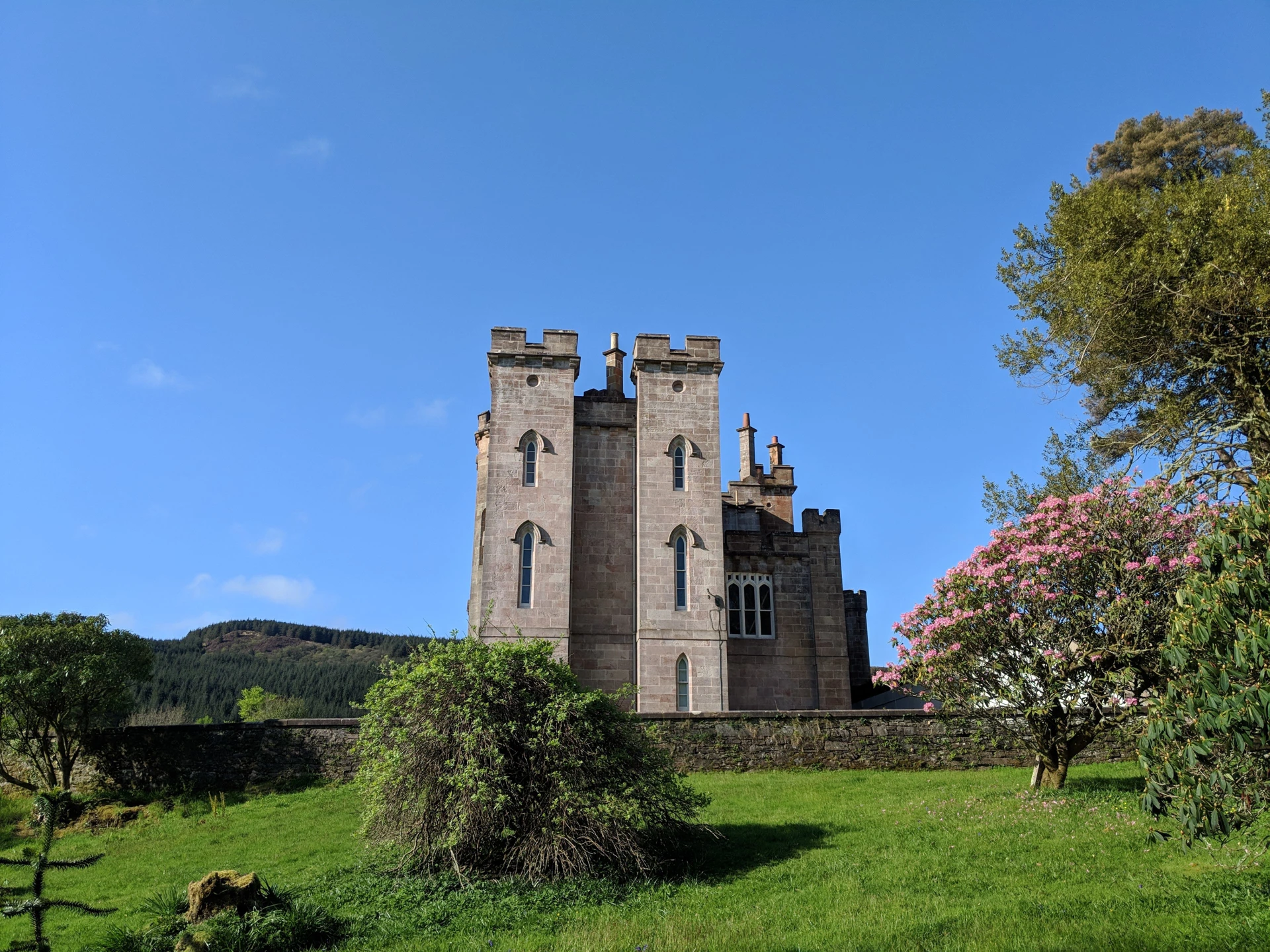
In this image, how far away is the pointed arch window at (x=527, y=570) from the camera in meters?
26.2

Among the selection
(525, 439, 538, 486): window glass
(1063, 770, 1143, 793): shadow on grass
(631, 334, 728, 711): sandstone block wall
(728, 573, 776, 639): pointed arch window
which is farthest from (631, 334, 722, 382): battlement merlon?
(1063, 770, 1143, 793): shadow on grass

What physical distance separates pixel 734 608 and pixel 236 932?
22.6 meters

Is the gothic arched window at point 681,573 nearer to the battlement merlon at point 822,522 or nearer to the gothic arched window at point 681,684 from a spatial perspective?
the gothic arched window at point 681,684

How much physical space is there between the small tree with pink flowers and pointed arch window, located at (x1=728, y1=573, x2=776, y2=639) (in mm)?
14624

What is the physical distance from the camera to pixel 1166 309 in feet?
57.0

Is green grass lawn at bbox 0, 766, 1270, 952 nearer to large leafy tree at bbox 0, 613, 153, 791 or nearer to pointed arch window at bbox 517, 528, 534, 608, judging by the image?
large leafy tree at bbox 0, 613, 153, 791

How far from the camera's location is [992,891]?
955 cm

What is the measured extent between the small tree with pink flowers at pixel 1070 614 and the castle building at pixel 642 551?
12005 mm

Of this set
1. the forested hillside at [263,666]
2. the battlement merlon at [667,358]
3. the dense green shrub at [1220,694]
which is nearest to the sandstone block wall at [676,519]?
the battlement merlon at [667,358]

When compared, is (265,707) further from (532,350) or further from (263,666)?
(263,666)

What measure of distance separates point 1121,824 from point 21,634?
22769 millimetres

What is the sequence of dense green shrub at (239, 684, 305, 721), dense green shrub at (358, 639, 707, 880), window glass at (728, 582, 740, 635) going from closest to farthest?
dense green shrub at (358, 639, 707, 880), window glass at (728, 582, 740, 635), dense green shrub at (239, 684, 305, 721)

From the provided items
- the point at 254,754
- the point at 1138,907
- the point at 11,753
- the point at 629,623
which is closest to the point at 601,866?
the point at 1138,907

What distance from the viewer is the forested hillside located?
250 feet
